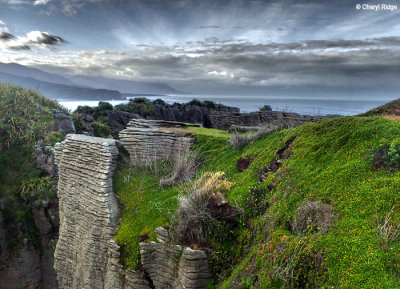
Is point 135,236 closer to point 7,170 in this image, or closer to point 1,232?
point 1,232

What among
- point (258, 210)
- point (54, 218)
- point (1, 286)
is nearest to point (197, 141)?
point (258, 210)

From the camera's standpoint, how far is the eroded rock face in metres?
8.04

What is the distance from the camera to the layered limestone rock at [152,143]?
10.1m

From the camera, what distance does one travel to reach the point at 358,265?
2953mm

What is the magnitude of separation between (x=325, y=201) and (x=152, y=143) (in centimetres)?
721

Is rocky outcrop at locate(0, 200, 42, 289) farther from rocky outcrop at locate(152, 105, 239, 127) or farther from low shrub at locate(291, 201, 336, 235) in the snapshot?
rocky outcrop at locate(152, 105, 239, 127)

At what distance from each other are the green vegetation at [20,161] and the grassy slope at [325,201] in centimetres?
836

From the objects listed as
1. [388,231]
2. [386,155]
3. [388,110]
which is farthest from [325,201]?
[388,110]

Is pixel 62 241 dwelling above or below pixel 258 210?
below

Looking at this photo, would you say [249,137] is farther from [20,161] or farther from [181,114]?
[181,114]

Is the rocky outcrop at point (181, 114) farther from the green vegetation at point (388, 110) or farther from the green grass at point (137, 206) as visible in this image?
the green vegetation at point (388, 110)

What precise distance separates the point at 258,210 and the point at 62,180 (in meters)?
7.90

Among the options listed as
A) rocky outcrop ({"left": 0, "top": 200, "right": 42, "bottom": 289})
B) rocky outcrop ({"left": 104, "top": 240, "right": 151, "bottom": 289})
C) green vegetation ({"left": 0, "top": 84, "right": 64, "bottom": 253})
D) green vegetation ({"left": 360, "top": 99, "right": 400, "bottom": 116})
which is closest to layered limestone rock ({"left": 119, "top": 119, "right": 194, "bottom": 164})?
rocky outcrop ({"left": 104, "top": 240, "right": 151, "bottom": 289})

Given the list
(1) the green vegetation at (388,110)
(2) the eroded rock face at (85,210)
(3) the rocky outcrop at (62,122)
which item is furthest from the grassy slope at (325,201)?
(3) the rocky outcrop at (62,122)
